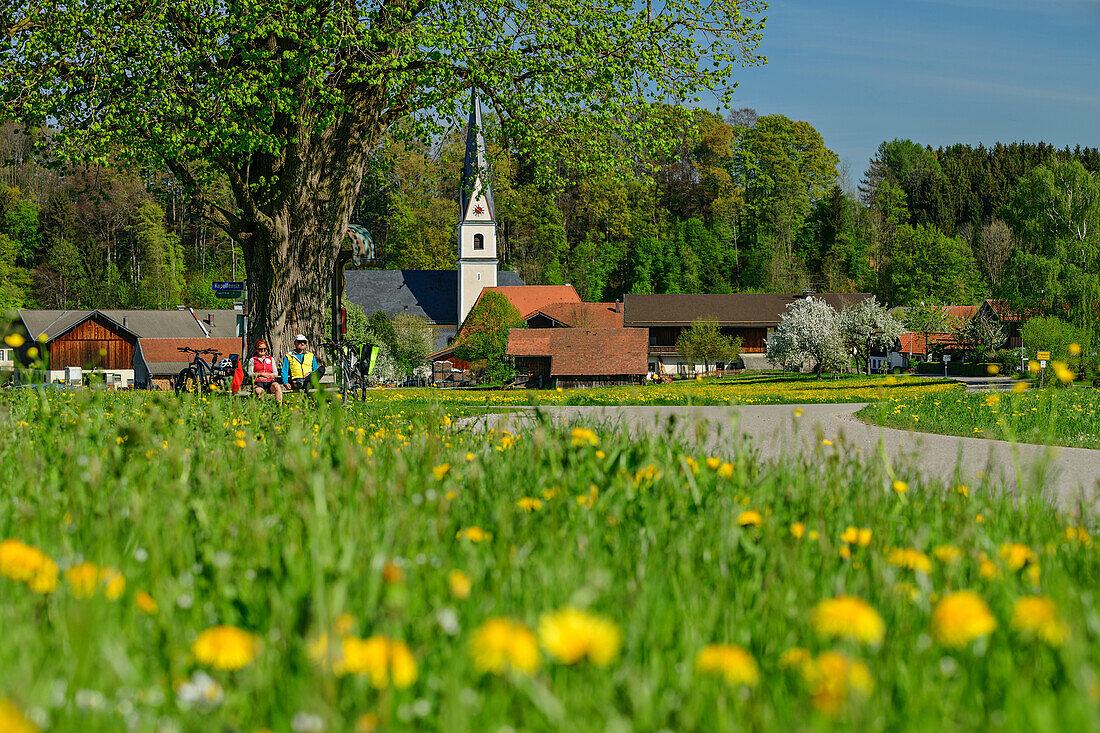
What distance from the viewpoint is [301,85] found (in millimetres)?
14070

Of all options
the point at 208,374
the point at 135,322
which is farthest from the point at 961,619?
the point at 135,322

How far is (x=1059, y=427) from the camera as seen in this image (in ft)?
42.5

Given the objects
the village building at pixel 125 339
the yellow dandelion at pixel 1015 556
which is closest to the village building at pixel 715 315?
the village building at pixel 125 339

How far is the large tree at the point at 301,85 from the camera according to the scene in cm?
1335

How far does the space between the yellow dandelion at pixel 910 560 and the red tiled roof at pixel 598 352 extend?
47483mm

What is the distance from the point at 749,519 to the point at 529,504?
855mm

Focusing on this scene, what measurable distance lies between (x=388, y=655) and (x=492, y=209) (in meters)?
84.8

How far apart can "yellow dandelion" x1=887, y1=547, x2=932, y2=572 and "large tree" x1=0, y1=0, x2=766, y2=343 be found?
12011 mm

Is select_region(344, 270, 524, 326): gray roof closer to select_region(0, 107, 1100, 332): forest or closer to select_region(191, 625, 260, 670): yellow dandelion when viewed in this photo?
select_region(0, 107, 1100, 332): forest

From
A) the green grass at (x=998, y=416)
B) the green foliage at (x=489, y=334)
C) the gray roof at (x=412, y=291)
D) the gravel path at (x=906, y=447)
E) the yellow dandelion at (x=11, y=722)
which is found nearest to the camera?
the yellow dandelion at (x=11, y=722)

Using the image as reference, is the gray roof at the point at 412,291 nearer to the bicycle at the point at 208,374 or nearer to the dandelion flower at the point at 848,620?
the bicycle at the point at 208,374

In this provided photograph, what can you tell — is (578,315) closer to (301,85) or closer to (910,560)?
(301,85)

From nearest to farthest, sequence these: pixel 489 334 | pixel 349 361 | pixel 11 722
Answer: pixel 11 722
pixel 349 361
pixel 489 334

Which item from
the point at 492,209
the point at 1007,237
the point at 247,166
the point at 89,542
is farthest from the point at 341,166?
the point at 1007,237
